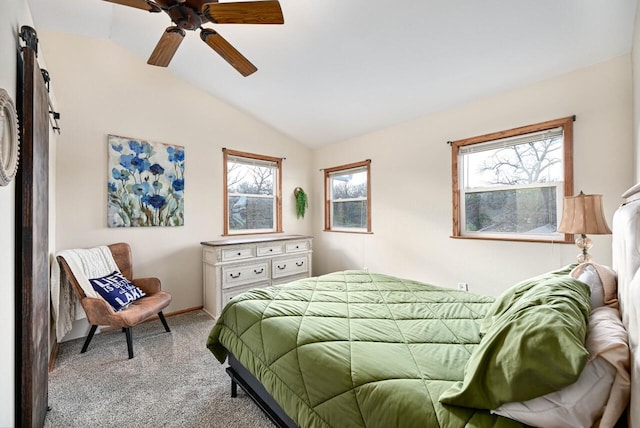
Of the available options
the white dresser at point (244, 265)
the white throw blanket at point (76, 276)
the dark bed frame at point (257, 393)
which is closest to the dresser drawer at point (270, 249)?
the white dresser at point (244, 265)

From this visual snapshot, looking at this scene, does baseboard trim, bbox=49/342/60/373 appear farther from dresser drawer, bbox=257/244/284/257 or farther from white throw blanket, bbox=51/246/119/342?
dresser drawer, bbox=257/244/284/257

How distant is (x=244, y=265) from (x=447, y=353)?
2.74 metres

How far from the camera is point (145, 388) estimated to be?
6.44 ft

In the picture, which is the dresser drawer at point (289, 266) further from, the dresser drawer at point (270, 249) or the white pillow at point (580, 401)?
the white pillow at point (580, 401)

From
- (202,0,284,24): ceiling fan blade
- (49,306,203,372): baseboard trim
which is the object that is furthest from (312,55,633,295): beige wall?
(202,0,284,24): ceiling fan blade

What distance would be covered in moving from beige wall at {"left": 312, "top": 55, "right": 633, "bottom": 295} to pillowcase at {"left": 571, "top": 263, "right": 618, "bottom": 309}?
4.30ft

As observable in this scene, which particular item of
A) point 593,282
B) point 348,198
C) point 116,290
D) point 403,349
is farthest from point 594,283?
point 116,290

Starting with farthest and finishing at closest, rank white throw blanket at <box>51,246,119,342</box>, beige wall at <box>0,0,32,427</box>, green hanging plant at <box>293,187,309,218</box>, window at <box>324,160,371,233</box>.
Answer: green hanging plant at <box>293,187,309,218</box> < window at <box>324,160,371,233</box> < white throw blanket at <box>51,246,119,342</box> < beige wall at <box>0,0,32,427</box>

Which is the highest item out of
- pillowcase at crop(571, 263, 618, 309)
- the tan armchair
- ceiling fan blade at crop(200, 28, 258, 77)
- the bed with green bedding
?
ceiling fan blade at crop(200, 28, 258, 77)

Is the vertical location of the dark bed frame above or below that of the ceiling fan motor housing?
below

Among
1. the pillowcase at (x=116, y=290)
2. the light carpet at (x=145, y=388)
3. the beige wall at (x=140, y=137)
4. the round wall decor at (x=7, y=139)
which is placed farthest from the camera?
the beige wall at (x=140, y=137)

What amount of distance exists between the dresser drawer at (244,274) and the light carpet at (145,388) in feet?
2.55

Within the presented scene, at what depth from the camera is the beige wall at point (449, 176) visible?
87.1 inches

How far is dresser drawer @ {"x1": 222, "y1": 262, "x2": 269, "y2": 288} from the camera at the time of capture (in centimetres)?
336
